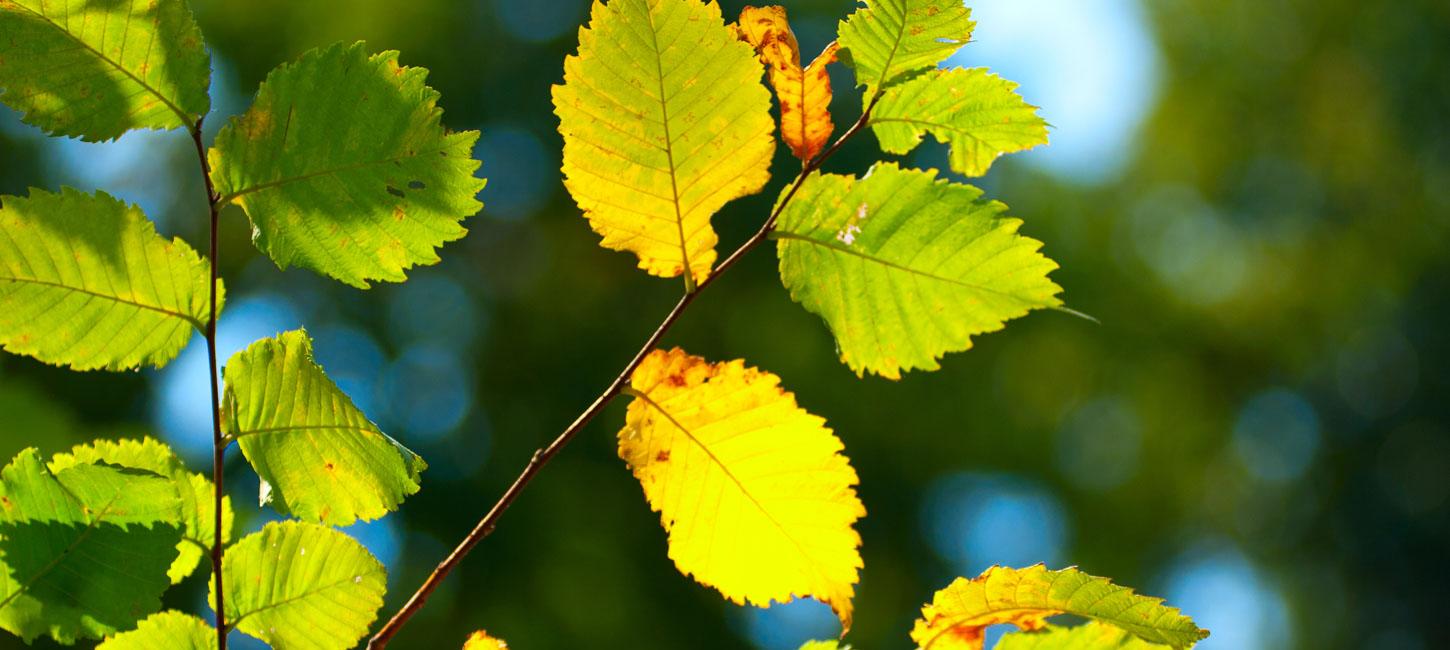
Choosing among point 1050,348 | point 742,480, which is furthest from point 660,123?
point 1050,348

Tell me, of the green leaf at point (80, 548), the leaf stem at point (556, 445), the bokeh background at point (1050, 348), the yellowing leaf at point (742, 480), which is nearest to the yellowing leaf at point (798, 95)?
the leaf stem at point (556, 445)

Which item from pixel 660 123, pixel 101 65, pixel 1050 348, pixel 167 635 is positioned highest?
pixel 1050 348

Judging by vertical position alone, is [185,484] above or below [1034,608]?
below

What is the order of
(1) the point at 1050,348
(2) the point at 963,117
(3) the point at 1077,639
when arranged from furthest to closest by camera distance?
(1) the point at 1050,348
(2) the point at 963,117
(3) the point at 1077,639

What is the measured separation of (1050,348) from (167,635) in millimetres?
7920

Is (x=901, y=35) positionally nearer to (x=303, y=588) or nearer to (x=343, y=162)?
(x=343, y=162)

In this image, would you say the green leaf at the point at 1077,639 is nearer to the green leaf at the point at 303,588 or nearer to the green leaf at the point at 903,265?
the green leaf at the point at 903,265

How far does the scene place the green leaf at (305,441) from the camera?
55 cm

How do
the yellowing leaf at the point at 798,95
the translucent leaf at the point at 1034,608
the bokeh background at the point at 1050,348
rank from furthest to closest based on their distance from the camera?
the bokeh background at the point at 1050,348, the yellowing leaf at the point at 798,95, the translucent leaf at the point at 1034,608

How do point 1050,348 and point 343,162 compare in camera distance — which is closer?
point 343,162

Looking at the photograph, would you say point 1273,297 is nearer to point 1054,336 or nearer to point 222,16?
point 1054,336

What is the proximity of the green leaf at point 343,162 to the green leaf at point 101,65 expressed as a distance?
0.04 m

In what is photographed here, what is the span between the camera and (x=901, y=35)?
0.53m

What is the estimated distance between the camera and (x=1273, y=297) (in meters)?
8.19
